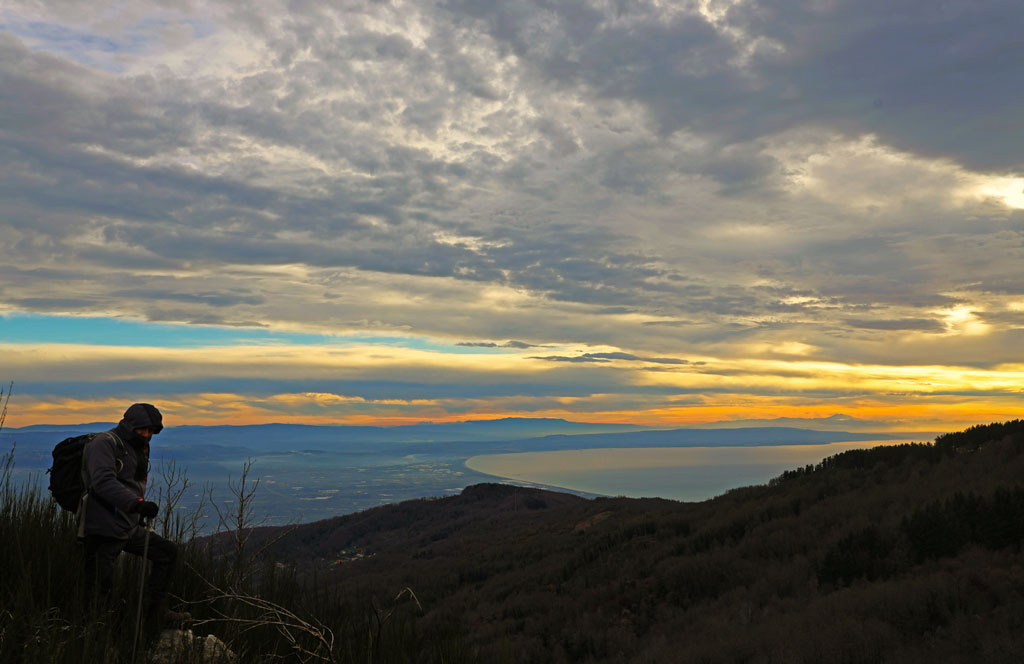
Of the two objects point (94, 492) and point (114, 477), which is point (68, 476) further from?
point (114, 477)

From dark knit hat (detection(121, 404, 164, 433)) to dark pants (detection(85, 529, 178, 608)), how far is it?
1.08 metres

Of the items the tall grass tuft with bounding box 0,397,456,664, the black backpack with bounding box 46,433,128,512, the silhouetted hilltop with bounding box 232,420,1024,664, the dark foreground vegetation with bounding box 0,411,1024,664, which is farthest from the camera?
the silhouetted hilltop with bounding box 232,420,1024,664

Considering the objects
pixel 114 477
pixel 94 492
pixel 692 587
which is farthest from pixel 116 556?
pixel 692 587

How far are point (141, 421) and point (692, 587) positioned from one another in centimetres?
1096

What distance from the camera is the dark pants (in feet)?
20.5

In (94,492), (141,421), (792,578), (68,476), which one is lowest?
(792,578)

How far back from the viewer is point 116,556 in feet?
21.0

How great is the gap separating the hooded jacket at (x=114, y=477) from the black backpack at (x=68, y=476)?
12 cm

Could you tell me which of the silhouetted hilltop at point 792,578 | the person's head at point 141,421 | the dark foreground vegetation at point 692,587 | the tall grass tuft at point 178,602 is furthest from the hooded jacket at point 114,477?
the silhouetted hilltop at point 792,578

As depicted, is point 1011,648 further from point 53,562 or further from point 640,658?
point 53,562

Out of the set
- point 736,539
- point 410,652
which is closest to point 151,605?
point 410,652

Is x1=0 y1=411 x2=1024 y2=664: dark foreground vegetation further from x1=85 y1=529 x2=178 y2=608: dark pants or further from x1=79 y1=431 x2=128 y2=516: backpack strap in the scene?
x1=79 y1=431 x2=128 y2=516: backpack strap

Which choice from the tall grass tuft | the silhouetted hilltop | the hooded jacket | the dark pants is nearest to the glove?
the hooded jacket

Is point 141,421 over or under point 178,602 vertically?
over
